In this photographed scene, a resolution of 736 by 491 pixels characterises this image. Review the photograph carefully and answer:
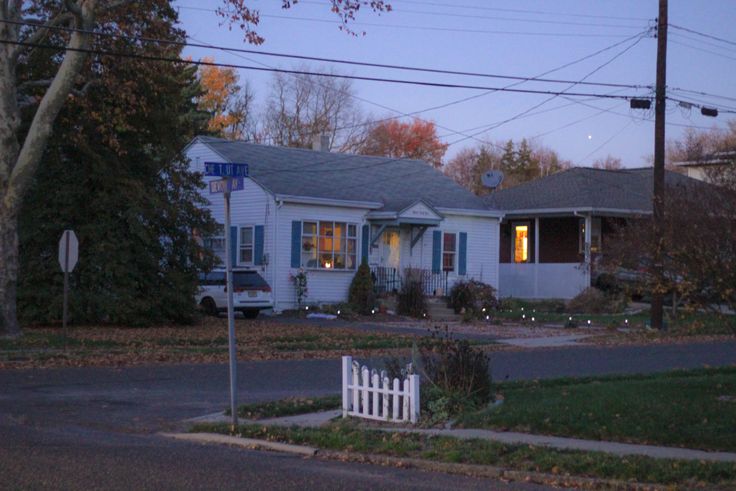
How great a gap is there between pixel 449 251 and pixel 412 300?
207 inches

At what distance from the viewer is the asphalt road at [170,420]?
9.70 meters

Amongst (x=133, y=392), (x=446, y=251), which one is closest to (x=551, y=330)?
(x=446, y=251)

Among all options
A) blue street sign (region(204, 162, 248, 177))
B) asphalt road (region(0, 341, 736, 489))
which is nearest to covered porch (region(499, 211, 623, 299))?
asphalt road (region(0, 341, 736, 489))

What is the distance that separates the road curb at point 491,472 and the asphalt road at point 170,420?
20cm

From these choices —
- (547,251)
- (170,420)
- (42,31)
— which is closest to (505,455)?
(170,420)

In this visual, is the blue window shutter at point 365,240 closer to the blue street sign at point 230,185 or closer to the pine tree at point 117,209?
the pine tree at point 117,209

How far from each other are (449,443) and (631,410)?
2.73 meters

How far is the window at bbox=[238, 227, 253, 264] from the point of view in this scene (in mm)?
36500

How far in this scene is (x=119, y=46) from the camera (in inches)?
1043

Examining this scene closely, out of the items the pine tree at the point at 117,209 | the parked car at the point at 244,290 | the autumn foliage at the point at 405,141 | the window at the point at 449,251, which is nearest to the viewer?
the pine tree at the point at 117,209

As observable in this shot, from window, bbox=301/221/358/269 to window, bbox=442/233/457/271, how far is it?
4.63 metres

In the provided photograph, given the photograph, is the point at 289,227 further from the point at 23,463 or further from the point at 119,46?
the point at 23,463

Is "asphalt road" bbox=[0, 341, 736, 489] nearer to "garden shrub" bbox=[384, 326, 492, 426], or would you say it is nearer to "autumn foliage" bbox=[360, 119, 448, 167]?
"garden shrub" bbox=[384, 326, 492, 426]

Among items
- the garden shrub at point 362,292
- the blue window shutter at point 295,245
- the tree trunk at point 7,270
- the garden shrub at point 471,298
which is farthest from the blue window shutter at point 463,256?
the tree trunk at point 7,270
